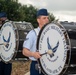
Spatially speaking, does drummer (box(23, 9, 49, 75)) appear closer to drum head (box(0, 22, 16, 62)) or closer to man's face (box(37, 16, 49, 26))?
man's face (box(37, 16, 49, 26))

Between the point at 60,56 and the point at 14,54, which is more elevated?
the point at 60,56

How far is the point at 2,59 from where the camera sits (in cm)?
668

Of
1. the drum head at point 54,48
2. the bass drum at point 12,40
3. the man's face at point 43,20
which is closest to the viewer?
the drum head at point 54,48

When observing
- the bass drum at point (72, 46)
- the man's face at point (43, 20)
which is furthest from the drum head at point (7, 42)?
the bass drum at point (72, 46)

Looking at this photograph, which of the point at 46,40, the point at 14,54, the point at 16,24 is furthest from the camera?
the point at 16,24

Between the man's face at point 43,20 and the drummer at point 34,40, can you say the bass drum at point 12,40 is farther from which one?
the man's face at point 43,20

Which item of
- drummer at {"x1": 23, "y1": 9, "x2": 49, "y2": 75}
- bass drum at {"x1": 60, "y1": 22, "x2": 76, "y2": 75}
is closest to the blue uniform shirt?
drummer at {"x1": 23, "y1": 9, "x2": 49, "y2": 75}

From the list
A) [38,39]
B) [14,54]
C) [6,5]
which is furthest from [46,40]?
[6,5]

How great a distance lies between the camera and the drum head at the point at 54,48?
3.93 m

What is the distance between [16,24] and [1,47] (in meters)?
0.59

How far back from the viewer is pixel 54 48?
4164mm

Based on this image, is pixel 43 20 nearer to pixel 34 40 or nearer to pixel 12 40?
pixel 34 40

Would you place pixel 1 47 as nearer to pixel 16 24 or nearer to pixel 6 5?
pixel 16 24

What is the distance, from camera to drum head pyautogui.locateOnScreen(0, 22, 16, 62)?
6.56 m
